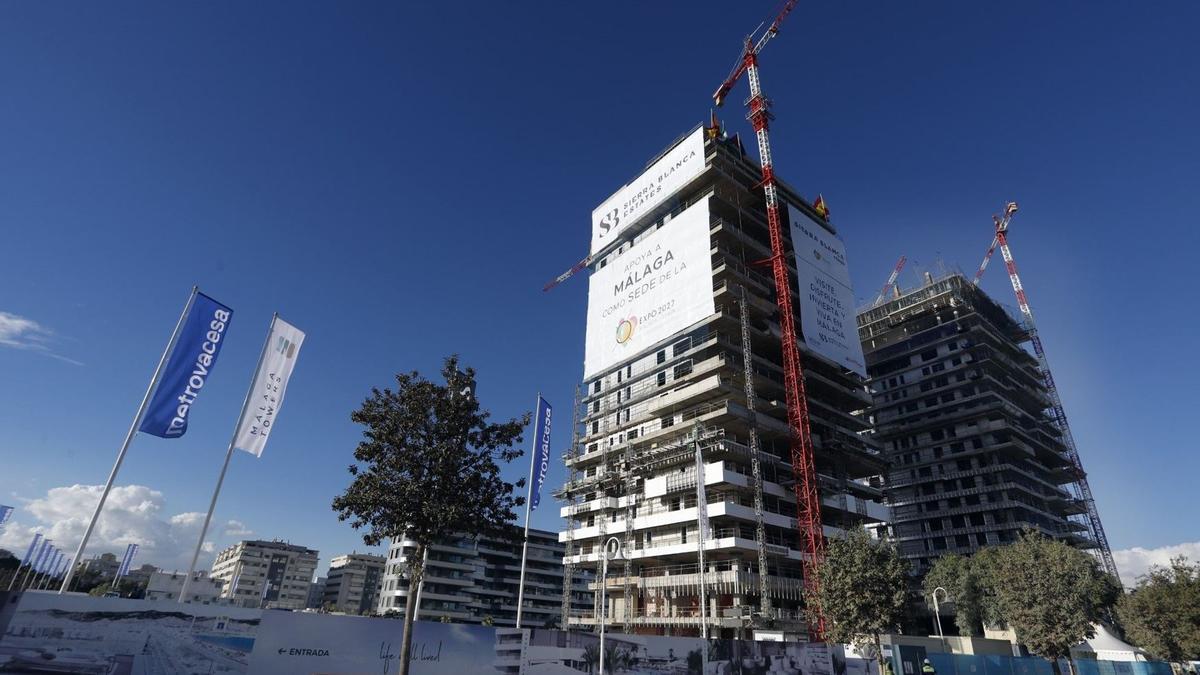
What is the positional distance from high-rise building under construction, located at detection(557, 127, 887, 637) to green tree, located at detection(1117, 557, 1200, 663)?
21634 millimetres

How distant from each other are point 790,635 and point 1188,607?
93.8ft

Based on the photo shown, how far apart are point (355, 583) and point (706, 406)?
Result: 127 metres

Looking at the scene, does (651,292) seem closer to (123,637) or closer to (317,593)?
(123,637)

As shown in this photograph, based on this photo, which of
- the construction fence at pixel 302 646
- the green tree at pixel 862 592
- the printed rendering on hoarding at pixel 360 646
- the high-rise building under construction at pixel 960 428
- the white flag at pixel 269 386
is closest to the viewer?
the construction fence at pixel 302 646

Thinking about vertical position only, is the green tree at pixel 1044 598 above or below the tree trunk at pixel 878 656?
above

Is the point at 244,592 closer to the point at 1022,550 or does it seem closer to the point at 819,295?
the point at 819,295

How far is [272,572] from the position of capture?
537 ft

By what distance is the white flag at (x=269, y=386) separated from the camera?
2683 centimetres

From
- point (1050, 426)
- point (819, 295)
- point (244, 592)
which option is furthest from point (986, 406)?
point (244, 592)

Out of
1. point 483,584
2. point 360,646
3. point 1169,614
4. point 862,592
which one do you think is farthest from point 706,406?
point 483,584

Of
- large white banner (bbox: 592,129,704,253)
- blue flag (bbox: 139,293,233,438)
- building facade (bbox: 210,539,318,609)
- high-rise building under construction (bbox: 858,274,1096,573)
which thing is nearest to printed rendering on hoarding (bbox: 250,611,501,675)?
blue flag (bbox: 139,293,233,438)

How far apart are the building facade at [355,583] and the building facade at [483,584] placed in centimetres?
4896

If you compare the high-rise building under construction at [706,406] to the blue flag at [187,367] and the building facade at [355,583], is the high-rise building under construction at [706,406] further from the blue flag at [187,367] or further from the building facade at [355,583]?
the building facade at [355,583]

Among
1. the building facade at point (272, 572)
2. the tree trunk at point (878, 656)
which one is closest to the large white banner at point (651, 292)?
the tree trunk at point (878, 656)
